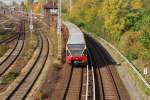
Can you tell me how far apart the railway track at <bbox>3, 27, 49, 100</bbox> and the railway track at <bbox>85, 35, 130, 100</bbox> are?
5418mm

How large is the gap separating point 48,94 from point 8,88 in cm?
409

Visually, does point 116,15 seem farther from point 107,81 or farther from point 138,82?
point 138,82

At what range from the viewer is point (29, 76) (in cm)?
3734

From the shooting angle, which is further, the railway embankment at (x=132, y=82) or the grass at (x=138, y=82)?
the grass at (x=138, y=82)

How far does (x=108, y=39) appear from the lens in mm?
64312

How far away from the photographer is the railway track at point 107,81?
2995 centimetres

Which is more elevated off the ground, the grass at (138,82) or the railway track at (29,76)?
the grass at (138,82)

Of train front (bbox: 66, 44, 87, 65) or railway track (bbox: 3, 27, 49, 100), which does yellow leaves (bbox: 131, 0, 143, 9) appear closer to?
railway track (bbox: 3, 27, 49, 100)

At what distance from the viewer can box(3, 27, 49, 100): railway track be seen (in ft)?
99.0

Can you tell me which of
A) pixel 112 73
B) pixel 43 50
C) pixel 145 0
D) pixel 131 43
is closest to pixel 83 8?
pixel 145 0

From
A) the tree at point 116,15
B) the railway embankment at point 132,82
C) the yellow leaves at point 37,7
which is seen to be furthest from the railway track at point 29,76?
the yellow leaves at point 37,7

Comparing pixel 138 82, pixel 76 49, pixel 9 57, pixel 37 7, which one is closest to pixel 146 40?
pixel 138 82

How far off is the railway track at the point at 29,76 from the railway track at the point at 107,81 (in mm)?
5418

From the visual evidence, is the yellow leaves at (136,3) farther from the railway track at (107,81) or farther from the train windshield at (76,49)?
the train windshield at (76,49)
